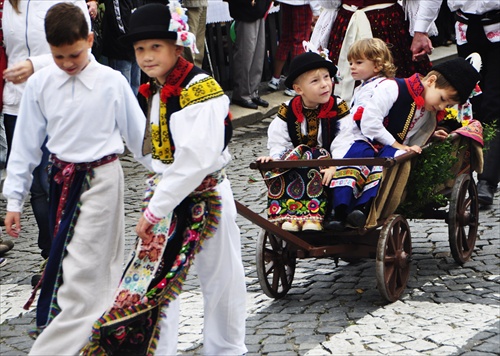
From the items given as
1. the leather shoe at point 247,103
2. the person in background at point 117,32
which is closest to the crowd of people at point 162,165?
the person in background at point 117,32

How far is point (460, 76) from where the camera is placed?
22.1 ft

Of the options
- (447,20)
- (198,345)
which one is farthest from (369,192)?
(447,20)

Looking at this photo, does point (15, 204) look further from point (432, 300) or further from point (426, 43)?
point (426, 43)

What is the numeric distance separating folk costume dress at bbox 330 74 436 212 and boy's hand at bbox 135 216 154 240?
175cm

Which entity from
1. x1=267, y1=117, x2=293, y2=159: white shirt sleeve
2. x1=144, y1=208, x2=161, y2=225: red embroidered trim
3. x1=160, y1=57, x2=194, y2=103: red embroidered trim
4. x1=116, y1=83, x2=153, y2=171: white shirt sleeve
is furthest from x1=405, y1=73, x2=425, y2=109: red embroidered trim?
x1=144, y1=208, x2=161, y2=225: red embroidered trim

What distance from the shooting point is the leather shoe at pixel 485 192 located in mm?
8578

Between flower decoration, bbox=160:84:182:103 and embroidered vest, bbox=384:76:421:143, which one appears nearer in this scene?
flower decoration, bbox=160:84:182:103

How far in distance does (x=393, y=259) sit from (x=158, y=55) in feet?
6.93

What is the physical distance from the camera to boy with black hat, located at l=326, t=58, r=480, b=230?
22.0ft

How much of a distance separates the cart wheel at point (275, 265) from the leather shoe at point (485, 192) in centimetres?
232

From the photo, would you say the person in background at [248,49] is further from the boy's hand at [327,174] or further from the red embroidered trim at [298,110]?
the boy's hand at [327,174]

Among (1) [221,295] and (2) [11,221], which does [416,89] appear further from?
(2) [11,221]

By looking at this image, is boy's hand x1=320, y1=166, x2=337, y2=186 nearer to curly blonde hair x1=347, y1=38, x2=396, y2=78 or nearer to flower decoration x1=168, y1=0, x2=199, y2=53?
curly blonde hair x1=347, y1=38, x2=396, y2=78

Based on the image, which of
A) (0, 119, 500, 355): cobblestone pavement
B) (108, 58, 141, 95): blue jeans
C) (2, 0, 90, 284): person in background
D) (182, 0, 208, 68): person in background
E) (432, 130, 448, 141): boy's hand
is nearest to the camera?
(0, 119, 500, 355): cobblestone pavement
